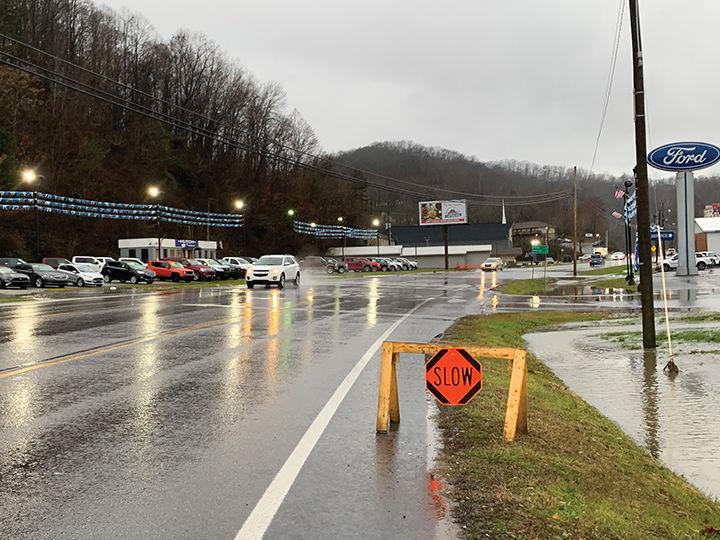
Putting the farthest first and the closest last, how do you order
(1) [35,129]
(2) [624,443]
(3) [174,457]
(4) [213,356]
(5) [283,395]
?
(1) [35,129] → (4) [213,356] → (5) [283,395] → (2) [624,443] → (3) [174,457]

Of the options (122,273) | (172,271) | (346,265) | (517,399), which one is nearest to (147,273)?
(122,273)

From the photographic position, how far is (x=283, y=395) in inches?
324

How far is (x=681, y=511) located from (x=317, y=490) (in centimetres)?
277

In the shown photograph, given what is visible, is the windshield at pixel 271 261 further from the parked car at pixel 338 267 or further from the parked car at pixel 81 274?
the parked car at pixel 338 267

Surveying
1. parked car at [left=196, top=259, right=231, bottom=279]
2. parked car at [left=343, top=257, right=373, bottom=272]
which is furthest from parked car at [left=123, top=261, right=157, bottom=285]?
parked car at [left=343, top=257, right=373, bottom=272]

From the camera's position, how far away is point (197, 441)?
20.2 ft

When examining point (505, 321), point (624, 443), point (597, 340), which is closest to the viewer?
point (624, 443)

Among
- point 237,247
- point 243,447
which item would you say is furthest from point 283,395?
point 237,247

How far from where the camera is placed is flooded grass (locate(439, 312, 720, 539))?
417cm

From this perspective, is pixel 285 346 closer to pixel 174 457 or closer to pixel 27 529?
pixel 174 457

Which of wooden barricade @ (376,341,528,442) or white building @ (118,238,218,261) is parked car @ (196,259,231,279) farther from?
wooden barricade @ (376,341,528,442)

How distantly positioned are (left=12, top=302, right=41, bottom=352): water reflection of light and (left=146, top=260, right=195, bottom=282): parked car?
2472 cm

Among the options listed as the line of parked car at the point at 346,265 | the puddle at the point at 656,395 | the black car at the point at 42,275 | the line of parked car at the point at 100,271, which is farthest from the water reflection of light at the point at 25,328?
the line of parked car at the point at 346,265

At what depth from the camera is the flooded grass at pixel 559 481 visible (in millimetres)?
4172
